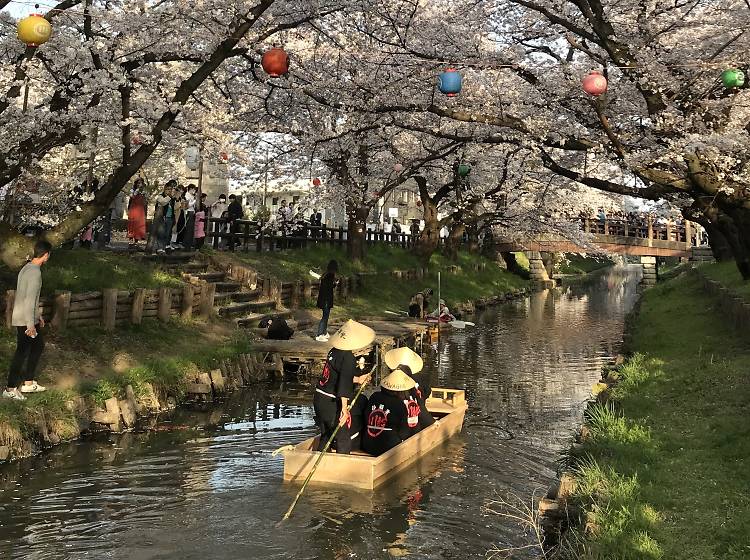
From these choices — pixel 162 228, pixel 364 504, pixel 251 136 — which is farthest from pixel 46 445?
pixel 251 136

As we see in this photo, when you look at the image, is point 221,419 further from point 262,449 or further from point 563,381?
point 563,381

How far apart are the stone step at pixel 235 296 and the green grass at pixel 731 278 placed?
12.4 metres

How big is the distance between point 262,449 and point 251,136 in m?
19.4

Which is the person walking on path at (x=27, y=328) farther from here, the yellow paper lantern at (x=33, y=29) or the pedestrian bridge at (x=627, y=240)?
the pedestrian bridge at (x=627, y=240)

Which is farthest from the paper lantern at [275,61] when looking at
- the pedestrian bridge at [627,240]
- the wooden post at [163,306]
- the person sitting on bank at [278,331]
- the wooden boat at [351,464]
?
the pedestrian bridge at [627,240]

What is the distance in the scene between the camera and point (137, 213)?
73.5 feet

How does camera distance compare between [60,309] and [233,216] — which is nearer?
[60,309]

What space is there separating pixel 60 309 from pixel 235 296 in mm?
7858

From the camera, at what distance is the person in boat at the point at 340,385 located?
33.2 ft

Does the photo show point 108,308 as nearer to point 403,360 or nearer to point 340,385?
point 403,360

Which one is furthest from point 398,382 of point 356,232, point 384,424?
point 356,232

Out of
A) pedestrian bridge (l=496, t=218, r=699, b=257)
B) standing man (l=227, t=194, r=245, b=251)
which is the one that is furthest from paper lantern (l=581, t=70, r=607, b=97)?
pedestrian bridge (l=496, t=218, r=699, b=257)

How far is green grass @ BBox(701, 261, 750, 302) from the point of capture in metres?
18.2

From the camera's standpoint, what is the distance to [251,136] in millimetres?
29453
